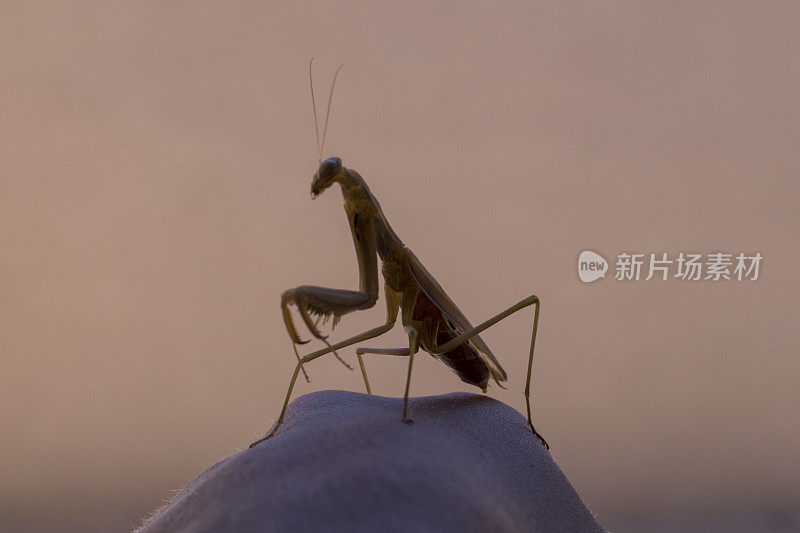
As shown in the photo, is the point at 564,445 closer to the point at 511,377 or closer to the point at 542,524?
the point at 511,377

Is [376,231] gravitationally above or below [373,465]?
above

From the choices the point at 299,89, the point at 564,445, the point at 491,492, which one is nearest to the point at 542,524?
the point at 491,492

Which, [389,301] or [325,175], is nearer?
[325,175]

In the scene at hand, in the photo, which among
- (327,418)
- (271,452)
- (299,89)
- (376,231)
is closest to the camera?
(271,452)
